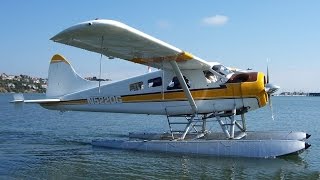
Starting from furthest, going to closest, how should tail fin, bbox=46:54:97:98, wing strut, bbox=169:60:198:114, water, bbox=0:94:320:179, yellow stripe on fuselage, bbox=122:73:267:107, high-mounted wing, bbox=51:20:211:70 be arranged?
1. tail fin, bbox=46:54:97:98
2. wing strut, bbox=169:60:198:114
3. yellow stripe on fuselage, bbox=122:73:267:107
4. water, bbox=0:94:320:179
5. high-mounted wing, bbox=51:20:211:70

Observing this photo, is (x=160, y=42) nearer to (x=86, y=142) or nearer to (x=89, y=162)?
(x=89, y=162)

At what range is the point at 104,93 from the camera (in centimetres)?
1368

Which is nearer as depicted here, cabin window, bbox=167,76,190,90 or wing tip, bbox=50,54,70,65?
cabin window, bbox=167,76,190,90

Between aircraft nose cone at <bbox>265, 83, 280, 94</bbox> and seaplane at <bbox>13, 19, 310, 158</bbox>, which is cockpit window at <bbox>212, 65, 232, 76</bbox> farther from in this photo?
aircraft nose cone at <bbox>265, 83, 280, 94</bbox>

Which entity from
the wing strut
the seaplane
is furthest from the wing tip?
the wing strut

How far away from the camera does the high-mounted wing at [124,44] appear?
357 inches

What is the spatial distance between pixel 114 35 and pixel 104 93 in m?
4.10

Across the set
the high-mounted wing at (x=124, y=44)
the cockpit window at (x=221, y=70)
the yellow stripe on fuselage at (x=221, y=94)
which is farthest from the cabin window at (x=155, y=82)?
the cockpit window at (x=221, y=70)

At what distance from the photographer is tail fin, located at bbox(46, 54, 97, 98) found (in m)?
14.6

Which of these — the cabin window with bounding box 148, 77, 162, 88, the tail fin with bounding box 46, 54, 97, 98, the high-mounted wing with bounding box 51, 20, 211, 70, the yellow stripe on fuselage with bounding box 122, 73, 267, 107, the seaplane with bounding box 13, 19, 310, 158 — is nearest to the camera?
the high-mounted wing with bounding box 51, 20, 211, 70

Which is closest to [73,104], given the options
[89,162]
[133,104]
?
[133,104]

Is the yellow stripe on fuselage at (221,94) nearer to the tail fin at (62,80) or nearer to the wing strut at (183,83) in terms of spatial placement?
the wing strut at (183,83)

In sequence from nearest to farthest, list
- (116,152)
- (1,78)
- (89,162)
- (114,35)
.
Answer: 1. (114,35)
2. (89,162)
3. (116,152)
4. (1,78)

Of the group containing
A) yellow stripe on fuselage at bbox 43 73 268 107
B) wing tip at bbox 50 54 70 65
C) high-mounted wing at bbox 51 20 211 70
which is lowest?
yellow stripe on fuselage at bbox 43 73 268 107
